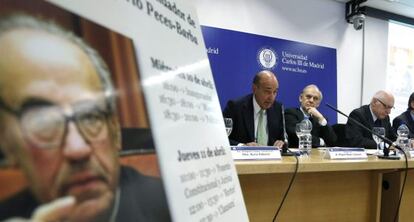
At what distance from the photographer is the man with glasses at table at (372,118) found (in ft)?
10.5

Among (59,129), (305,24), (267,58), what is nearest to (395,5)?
(305,24)

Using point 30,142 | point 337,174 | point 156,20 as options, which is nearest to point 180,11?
point 156,20

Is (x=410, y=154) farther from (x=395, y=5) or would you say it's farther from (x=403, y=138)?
(x=395, y=5)

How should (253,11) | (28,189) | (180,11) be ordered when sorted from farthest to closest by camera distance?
(253,11)
(180,11)
(28,189)

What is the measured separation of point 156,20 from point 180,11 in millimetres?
172

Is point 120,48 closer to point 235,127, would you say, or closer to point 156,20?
point 156,20

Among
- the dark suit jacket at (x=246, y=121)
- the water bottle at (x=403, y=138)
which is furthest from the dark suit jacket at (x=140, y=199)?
the water bottle at (x=403, y=138)

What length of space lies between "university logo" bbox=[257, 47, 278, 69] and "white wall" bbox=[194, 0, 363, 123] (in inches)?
9.7

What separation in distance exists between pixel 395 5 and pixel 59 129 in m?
5.71

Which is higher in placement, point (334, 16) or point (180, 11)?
point (334, 16)

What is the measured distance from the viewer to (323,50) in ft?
16.1

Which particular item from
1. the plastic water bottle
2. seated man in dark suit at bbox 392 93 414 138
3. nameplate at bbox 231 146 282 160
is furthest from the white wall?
nameplate at bbox 231 146 282 160

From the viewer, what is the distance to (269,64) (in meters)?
4.45

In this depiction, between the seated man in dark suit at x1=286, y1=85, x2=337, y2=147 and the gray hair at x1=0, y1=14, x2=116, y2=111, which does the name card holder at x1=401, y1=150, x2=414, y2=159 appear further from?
the gray hair at x1=0, y1=14, x2=116, y2=111
